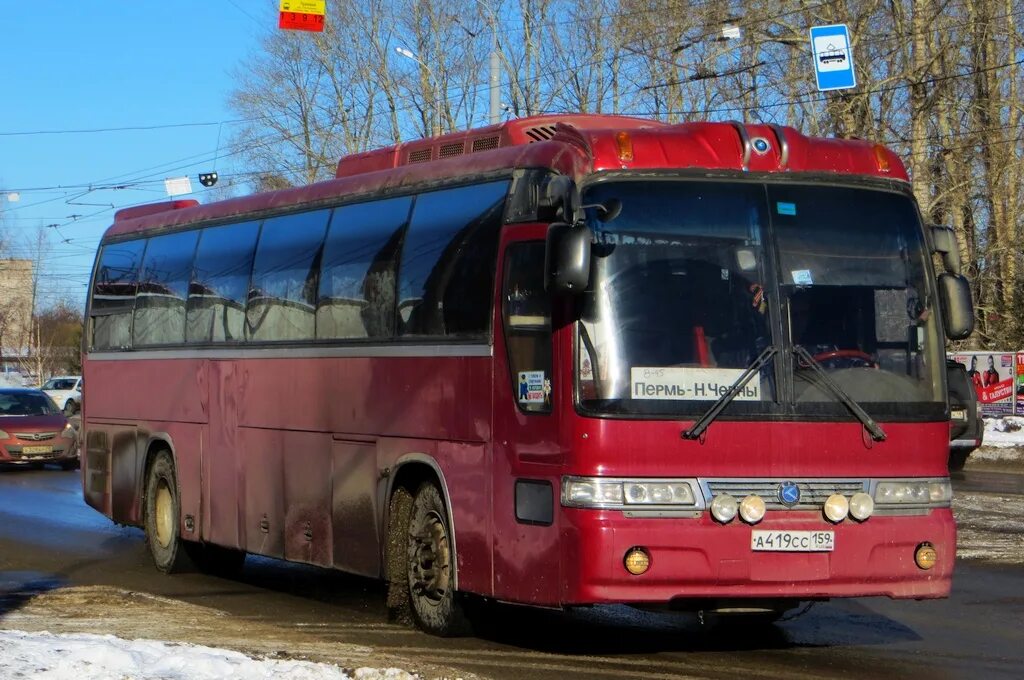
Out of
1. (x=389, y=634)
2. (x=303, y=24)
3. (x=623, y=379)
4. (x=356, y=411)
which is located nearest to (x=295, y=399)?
(x=356, y=411)

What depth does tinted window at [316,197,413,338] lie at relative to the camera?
10703 millimetres

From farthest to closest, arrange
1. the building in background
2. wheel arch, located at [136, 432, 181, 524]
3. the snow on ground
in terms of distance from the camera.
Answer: the building in background
the snow on ground
wheel arch, located at [136, 432, 181, 524]

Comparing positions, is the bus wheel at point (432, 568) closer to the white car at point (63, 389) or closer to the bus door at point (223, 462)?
the bus door at point (223, 462)

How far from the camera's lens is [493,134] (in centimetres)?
1059

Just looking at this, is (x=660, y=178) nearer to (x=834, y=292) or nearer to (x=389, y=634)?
(x=834, y=292)

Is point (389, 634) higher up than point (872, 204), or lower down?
lower down

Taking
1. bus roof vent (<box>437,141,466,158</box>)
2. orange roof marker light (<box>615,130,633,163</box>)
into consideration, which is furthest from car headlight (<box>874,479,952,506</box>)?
bus roof vent (<box>437,141,466,158</box>)

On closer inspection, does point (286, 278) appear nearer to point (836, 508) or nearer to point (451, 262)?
point (451, 262)

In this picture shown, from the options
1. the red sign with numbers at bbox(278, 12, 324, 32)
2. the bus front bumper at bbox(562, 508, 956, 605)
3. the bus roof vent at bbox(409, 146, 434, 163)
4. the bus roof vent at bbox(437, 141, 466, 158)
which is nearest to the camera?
the bus front bumper at bbox(562, 508, 956, 605)

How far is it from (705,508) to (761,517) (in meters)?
0.31

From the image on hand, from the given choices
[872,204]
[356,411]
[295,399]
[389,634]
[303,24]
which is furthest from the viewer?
[303,24]

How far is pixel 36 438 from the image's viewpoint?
28375 millimetres

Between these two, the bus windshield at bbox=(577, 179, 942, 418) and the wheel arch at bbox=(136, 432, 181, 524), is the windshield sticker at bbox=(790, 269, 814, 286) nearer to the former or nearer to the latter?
the bus windshield at bbox=(577, 179, 942, 418)

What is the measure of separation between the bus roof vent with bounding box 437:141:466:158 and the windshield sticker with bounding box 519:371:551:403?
2.37 m
